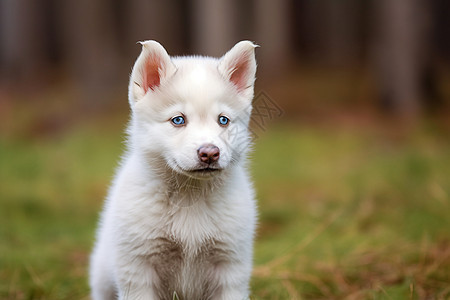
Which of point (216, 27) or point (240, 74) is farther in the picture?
point (216, 27)

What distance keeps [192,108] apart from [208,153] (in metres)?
0.35

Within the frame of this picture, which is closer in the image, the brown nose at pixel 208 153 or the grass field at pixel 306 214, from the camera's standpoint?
the brown nose at pixel 208 153

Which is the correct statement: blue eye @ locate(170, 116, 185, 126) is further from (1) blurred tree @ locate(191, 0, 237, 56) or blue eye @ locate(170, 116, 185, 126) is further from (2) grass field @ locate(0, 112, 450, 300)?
(1) blurred tree @ locate(191, 0, 237, 56)

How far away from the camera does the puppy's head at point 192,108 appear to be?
10.5ft

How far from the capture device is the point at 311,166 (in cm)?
936

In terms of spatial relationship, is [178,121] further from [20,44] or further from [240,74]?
[20,44]

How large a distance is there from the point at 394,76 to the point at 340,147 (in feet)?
8.60

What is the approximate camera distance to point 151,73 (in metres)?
3.50

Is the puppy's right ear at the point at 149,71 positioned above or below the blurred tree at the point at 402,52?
above

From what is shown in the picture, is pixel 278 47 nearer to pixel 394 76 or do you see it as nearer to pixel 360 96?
pixel 360 96

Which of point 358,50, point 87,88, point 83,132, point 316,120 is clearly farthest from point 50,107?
point 358,50

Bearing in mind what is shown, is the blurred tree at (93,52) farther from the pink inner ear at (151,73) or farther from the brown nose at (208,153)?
the brown nose at (208,153)

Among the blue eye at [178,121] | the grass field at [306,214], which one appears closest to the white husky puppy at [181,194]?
the blue eye at [178,121]

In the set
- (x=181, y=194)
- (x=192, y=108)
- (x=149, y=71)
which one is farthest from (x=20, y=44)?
(x=192, y=108)
